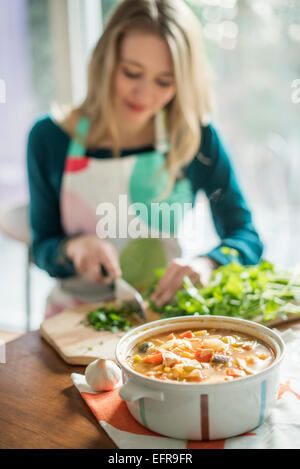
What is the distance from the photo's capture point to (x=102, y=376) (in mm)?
706

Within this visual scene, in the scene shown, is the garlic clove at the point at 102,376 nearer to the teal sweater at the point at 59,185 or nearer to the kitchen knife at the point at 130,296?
the kitchen knife at the point at 130,296

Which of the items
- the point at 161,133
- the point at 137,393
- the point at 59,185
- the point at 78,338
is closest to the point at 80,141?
the point at 59,185

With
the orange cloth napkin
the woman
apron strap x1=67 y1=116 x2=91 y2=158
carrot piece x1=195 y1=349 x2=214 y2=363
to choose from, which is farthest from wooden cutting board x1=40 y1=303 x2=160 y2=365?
apron strap x1=67 y1=116 x2=91 y2=158

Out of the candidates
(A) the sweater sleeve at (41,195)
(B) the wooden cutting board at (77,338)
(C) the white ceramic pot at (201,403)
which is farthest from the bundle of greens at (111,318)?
(A) the sweater sleeve at (41,195)

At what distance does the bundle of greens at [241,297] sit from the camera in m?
0.96

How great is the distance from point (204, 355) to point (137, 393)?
0.39 ft

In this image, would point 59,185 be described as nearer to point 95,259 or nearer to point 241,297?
point 95,259

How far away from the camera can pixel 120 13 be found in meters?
1.33

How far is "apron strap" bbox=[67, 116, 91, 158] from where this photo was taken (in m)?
1.46

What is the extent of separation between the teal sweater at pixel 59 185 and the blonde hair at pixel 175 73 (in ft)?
0.17

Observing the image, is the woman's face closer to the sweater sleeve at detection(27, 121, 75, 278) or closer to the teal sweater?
the teal sweater

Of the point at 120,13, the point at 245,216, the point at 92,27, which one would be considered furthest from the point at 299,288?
the point at 92,27

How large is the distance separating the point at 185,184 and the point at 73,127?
391 millimetres

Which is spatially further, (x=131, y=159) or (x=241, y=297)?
(x=131, y=159)
